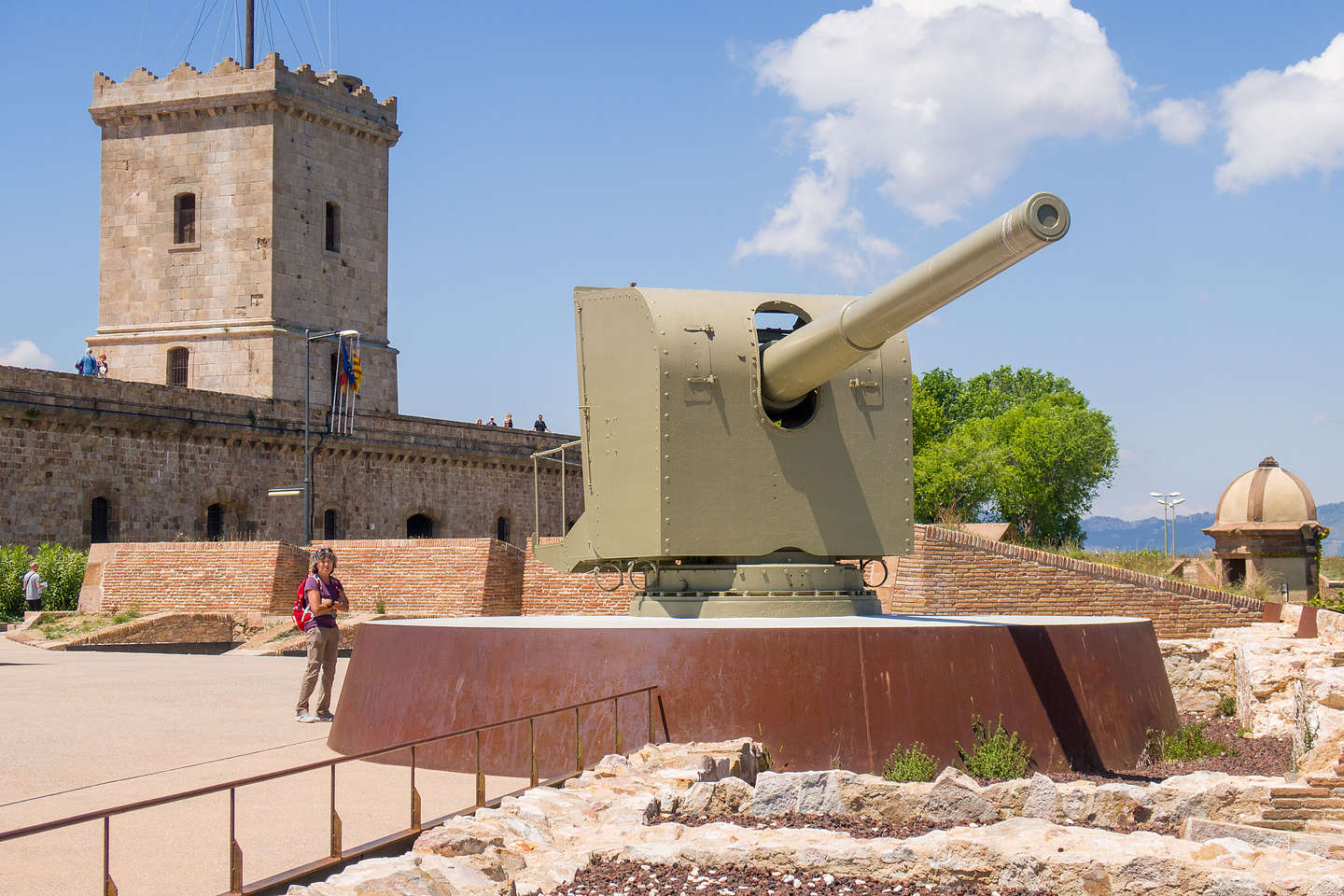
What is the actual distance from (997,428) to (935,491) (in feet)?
15.1

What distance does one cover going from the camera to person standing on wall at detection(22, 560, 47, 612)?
26766 mm

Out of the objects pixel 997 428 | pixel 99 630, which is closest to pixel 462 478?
pixel 99 630

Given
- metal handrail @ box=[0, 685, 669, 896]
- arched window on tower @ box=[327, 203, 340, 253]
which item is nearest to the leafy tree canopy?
arched window on tower @ box=[327, 203, 340, 253]

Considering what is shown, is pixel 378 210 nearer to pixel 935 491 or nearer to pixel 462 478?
pixel 462 478

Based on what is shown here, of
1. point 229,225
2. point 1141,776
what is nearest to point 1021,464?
point 229,225

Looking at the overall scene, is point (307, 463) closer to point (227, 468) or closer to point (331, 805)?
point (227, 468)

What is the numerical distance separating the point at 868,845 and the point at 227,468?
33.5m

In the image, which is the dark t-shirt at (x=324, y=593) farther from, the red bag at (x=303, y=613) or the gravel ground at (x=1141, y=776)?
the gravel ground at (x=1141, y=776)

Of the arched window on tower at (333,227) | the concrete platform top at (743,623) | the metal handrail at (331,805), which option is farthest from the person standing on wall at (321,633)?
the arched window on tower at (333,227)

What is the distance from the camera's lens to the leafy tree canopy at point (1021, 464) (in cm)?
5797

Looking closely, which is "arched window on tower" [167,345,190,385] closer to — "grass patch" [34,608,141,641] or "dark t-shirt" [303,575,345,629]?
"grass patch" [34,608,141,641]

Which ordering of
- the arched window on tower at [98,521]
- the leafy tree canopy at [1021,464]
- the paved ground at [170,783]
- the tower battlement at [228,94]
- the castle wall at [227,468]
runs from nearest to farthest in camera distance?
the paved ground at [170,783], the castle wall at [227,468], the arched window on tower at [98,521], the tower battlement at [228,94], the leafy tree canopy at [1021,464]

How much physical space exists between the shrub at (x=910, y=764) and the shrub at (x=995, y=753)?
22 centimetres

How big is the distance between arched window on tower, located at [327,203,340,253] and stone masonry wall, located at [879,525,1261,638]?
30.3 metres
